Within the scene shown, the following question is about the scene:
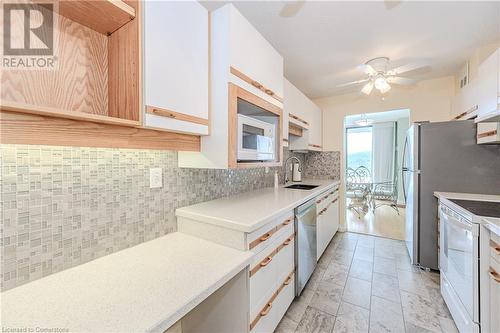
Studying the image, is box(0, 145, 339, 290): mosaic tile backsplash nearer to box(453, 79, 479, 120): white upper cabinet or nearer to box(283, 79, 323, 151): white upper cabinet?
box(283, 79, 323, 151): white upper cabinet

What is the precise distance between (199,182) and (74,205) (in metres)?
0.77

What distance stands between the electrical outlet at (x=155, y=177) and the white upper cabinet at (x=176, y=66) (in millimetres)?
329

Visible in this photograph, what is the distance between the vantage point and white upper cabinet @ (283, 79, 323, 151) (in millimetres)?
2472

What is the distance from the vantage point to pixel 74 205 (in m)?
0.93

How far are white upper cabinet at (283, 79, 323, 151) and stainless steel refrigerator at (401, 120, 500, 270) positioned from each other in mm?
1204

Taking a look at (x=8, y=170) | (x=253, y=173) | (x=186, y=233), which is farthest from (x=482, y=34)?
(x=8, y=170)

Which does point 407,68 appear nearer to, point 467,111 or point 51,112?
point 467,111

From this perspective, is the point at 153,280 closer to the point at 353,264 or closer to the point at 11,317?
the point at 11,317

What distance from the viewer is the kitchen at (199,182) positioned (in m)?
0.76

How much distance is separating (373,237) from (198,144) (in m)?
3.30

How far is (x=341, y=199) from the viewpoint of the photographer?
3.61 metres

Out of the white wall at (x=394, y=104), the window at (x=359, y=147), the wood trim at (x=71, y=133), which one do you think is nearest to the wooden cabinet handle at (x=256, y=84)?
the wood trim at (x=71, y=133)

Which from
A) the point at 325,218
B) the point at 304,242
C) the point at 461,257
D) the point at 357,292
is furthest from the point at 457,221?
the point at 325,218

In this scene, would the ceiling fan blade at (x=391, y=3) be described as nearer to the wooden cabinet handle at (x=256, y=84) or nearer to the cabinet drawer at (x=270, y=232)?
the wooden cabinet handle at (x=256, y=84)
